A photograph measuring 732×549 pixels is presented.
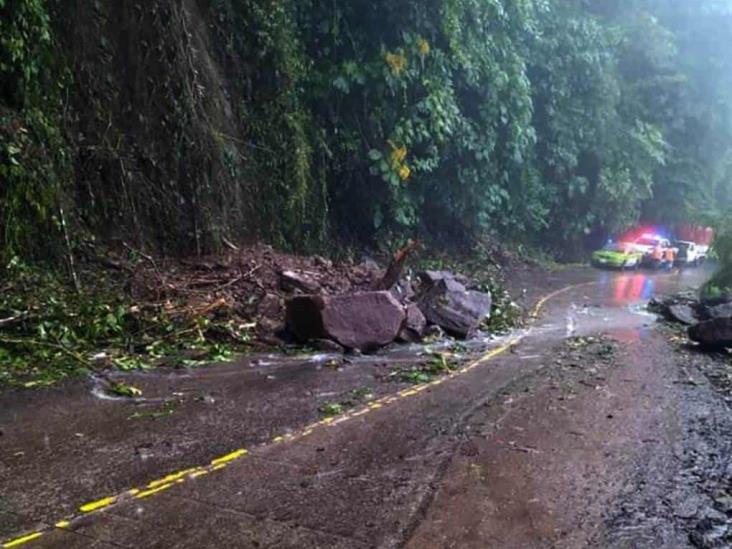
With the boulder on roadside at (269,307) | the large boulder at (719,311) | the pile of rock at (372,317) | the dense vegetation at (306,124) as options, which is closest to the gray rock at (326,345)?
the pile of rock at (372,317)

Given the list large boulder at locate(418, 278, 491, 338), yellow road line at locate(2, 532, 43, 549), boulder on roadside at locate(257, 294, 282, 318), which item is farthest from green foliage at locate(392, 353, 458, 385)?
yellow road line at locate(2, 532, 43, 549)

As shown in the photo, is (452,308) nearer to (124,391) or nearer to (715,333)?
(715,333)

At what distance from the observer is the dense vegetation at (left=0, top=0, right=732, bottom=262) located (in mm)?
11156

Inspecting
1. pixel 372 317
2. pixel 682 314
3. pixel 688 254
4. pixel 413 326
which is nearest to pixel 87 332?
pixel 372 317

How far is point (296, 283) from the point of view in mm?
12336

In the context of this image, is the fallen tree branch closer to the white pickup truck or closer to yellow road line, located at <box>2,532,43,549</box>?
yellow road line, located at <box>2,532,43,549</box>

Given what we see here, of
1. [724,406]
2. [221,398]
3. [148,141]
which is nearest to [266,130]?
[148,141]

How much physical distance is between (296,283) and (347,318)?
2.13 m

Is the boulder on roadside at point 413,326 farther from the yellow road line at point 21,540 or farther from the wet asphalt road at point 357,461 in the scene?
the yellow road line at point 21,540

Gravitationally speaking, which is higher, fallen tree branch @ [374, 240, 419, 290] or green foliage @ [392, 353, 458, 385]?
fallen tree branch @ [374, 240, 419, 290]

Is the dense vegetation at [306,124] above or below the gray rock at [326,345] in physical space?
above

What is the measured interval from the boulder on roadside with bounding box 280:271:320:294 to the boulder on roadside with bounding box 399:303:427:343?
5.51 feet

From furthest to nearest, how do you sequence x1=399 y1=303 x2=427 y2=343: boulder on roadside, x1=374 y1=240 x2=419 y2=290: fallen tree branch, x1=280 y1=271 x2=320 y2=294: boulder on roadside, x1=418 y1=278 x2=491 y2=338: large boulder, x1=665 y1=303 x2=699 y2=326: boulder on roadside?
x1=665 y1=303 x2=699 y2=326: boulder on roadside → x1=374 y1=240 x2=419 y2=290: fallen tree branch → x1=418 y1=278 x2=491 y2=338: large boulder → x1=280 y1=271 x2=320 y2=294: boulder on roadside → x1=399 y1=303 x2=427 y2=343: boulder on roadside

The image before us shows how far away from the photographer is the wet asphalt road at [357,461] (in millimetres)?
4387
